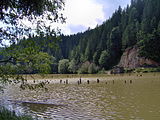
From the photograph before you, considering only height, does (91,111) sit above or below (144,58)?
below

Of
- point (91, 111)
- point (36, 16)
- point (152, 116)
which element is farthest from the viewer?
point (91, 111)

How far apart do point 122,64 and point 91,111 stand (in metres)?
89.8

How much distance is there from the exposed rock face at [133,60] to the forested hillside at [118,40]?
244 cm

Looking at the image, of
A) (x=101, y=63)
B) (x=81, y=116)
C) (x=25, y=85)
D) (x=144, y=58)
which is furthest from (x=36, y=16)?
(x=101, y=63)

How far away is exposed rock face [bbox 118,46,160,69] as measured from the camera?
9612 centimetres

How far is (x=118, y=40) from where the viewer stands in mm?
120500

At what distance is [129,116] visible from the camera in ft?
53.1

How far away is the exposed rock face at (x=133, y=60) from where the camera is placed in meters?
96.1

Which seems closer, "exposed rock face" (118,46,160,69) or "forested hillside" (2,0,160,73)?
"exposed rock face" (118,46,160,69)

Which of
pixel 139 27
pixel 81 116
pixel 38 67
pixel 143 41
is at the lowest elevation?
pixel 81 116

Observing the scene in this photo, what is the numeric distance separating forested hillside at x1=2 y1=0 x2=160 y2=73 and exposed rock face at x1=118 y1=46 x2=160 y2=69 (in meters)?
2.44

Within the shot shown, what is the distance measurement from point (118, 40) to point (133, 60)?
78.0 feet

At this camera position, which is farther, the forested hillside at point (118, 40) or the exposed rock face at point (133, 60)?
the forested hillside at point (118, 40)

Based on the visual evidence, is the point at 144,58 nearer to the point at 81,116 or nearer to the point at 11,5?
the point at 81,116
